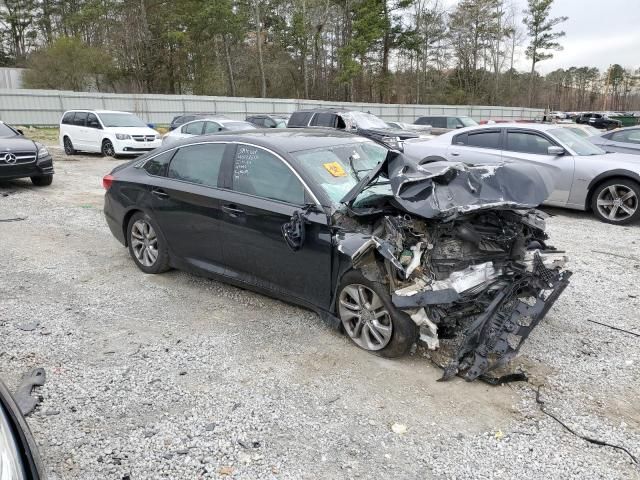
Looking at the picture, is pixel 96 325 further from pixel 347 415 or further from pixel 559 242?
pixel 559 242

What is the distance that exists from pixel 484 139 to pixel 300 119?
8.03 meters

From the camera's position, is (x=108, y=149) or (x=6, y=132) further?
(x=108, y=149)

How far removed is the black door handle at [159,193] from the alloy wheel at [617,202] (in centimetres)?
672

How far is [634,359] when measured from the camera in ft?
12.2

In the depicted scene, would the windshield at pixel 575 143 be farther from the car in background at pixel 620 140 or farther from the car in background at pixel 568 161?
the car in background at pixel 620 140

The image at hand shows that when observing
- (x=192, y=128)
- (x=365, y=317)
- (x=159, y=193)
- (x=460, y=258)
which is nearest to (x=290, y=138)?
(x=159, y=193)

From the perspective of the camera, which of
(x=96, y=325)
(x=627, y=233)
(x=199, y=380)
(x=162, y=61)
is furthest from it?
(x=162, y=61)

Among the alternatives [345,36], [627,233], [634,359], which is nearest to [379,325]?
[634,359]

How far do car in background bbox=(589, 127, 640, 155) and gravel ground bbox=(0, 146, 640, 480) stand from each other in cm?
614

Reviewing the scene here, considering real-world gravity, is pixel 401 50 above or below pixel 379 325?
above

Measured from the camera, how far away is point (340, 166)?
4359 mm

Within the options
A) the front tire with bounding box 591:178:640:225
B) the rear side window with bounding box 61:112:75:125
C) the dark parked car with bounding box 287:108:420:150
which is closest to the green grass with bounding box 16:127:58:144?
the rear side window with bounding box 61:112:75:125

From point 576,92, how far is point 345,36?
38.0 m

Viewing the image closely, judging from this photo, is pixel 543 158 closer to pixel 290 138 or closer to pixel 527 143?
pixel 527 143
